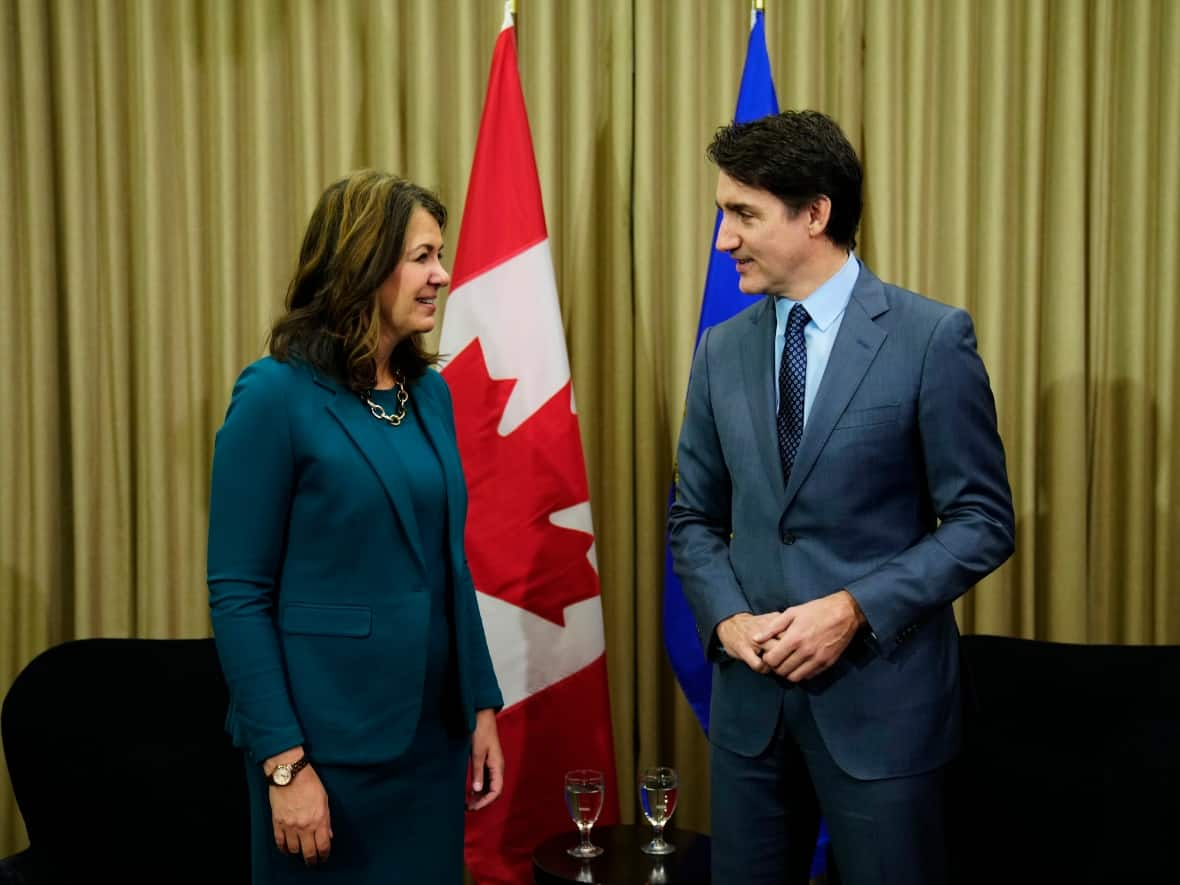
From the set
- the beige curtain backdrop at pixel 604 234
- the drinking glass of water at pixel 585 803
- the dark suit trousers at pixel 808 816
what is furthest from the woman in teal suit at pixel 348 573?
the beige curtain backdrop at pixel 604 234

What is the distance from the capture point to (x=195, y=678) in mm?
2764

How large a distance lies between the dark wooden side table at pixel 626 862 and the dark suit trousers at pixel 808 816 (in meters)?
0.47

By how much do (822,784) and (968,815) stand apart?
0.93 m

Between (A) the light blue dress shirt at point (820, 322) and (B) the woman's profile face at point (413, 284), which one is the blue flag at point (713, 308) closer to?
(A) the light blue dress shirt at point (820, 322)

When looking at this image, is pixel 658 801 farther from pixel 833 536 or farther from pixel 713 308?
pixel 713 308

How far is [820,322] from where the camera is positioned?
1.97 m

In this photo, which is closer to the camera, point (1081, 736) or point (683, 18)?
point (1081, 736)

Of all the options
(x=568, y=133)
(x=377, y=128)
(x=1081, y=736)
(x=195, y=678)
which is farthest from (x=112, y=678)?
(x=1081, y=736)

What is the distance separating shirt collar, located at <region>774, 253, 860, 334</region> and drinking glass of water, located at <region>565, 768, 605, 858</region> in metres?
1.13

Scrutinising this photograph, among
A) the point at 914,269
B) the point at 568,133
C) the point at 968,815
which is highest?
the point at 568,133

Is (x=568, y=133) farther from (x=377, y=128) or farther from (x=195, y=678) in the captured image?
(x=195, y=678)

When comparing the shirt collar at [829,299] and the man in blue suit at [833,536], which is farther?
the shirt collar at [829,299]

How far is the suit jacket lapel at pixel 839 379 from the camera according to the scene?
6.12 feet

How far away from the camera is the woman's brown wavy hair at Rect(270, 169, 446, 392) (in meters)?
1.87
